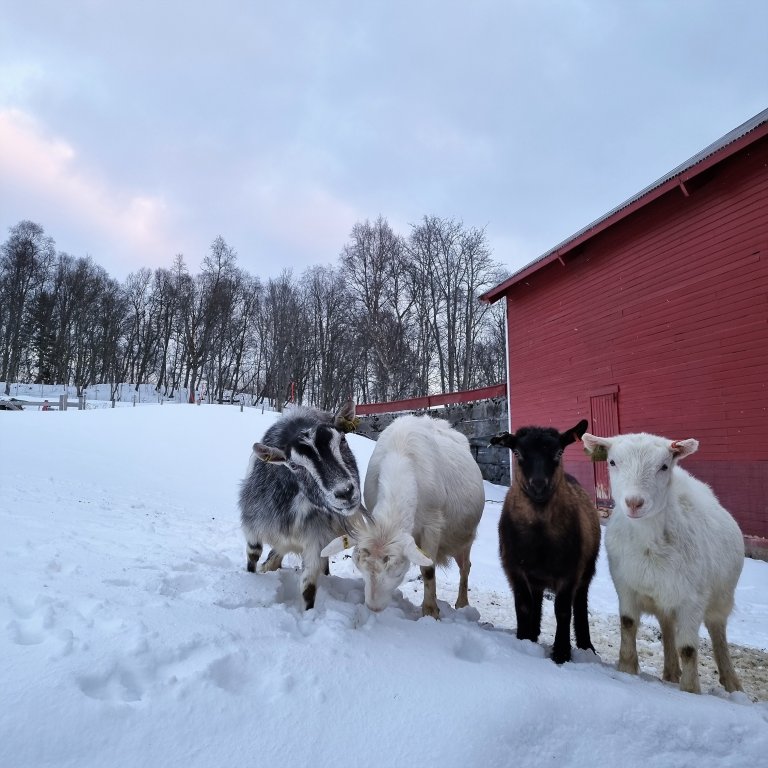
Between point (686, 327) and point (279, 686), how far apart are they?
1073 centimetres

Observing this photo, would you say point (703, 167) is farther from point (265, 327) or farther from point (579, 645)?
point (265, 327)

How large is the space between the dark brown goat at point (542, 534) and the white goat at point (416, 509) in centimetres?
69

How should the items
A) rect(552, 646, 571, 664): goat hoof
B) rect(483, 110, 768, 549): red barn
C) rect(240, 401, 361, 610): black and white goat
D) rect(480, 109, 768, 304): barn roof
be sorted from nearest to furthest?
rect(552, 646, 571, 664): goat hoof
rect(240, 401, 361, 610): black and white goat
rect(480, 109, 768, 304): barn roof
rect(483, 110, 768, 549): red barn

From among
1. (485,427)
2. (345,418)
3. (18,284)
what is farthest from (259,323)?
(345,418)

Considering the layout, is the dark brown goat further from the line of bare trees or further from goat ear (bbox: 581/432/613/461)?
the line of bare trees

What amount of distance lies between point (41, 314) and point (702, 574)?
52.5 meters

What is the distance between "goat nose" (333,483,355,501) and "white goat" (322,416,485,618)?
0.29 metres

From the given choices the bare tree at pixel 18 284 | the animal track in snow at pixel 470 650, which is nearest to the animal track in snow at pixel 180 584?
the animal track in snow at pixel 470 650

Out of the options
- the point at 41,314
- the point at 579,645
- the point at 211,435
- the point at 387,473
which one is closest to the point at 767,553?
the point at 579,645

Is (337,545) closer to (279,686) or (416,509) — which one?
(416,509)

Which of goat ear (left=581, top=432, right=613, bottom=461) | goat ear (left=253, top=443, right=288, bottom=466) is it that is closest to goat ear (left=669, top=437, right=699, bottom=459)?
goat ear (left=581, top=432, right=613, bottom=461)

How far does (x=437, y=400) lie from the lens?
21094mm

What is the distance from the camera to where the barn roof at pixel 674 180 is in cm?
874

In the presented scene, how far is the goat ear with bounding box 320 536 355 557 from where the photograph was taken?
3533 mm
